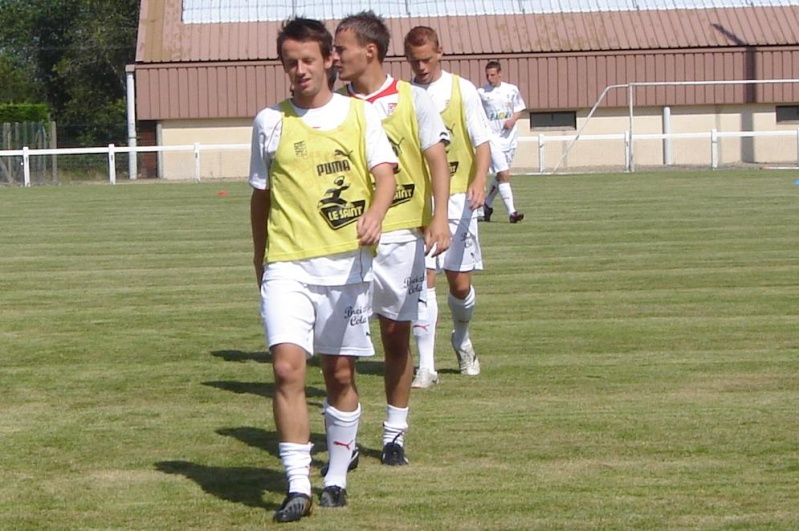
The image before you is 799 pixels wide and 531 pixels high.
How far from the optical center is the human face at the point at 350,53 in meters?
6.48

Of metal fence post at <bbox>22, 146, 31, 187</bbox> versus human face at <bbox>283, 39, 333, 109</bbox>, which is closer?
human face at <bbox>283, 39, 333, 109</bbox>

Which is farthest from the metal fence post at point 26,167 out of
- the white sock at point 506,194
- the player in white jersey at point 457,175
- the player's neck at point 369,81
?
the player's neck at point 369,81

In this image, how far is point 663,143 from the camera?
43.2 metres

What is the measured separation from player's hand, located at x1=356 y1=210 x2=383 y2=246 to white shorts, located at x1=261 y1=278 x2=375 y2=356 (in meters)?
0.22

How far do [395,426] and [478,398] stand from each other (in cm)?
161

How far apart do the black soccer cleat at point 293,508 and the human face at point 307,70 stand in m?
1.47

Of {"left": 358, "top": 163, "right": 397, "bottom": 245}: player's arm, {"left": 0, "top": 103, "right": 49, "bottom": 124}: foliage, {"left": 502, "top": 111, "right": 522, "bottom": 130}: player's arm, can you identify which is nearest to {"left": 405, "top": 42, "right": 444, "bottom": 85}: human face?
{"left": 358, "top": 163, "right": 397, "bottom": 245}: player's arm

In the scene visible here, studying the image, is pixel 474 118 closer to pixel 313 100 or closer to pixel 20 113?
pixel 313 100

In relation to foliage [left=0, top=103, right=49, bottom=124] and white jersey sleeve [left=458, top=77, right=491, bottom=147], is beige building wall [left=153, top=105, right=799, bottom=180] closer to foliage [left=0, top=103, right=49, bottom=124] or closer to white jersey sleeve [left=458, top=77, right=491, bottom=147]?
foliage [left=0, top=103, right=49, bottom=124]

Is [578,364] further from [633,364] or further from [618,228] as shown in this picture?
[618,228]

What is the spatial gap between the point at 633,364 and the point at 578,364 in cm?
33

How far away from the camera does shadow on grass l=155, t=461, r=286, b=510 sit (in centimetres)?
596

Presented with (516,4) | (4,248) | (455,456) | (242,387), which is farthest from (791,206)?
(516,4)

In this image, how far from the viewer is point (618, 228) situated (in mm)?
18344
